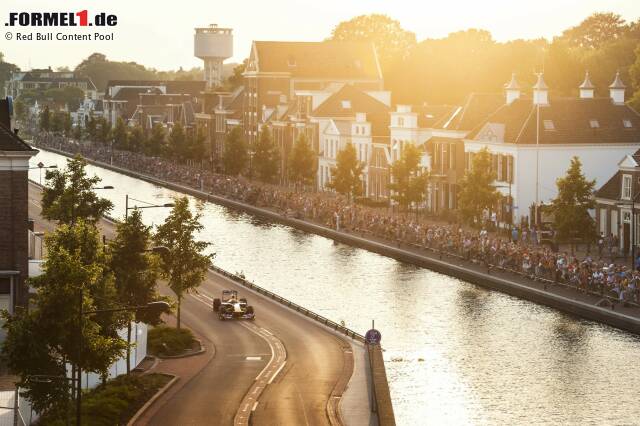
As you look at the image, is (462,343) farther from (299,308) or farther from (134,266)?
(134,266)

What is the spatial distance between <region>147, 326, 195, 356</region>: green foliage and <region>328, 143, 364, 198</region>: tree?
68999mm

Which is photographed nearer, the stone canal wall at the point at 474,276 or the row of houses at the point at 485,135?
the stone canal wall at the point at 474,276

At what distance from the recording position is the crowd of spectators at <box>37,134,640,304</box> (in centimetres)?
7925

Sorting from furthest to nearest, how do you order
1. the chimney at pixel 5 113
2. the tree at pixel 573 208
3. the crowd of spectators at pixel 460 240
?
the tree at pixel 573 208 < the crowd of spectators at pixel 460 240 < the chimney at pixel 5 113

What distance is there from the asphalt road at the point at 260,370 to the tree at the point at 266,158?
81.5 metres

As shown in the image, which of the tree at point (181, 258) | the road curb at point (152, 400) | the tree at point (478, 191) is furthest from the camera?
the tree at point (478, 191)

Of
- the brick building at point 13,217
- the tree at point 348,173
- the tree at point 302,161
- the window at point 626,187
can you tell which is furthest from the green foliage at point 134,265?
the tree at point 302,161

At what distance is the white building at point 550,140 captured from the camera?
111 m

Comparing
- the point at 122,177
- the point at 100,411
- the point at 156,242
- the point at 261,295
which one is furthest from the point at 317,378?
the point at 122,177

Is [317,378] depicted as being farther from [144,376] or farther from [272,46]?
[272,46]

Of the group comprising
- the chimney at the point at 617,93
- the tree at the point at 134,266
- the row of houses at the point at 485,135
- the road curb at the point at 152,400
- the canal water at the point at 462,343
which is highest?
the chimney at the point at 617,93

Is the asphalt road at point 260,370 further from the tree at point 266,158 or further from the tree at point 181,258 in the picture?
the tree at point 266,158

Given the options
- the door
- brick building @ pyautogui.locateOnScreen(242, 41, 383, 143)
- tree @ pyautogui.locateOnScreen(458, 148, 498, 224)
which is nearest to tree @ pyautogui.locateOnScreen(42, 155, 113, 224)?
the door

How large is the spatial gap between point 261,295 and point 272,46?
112 meters
